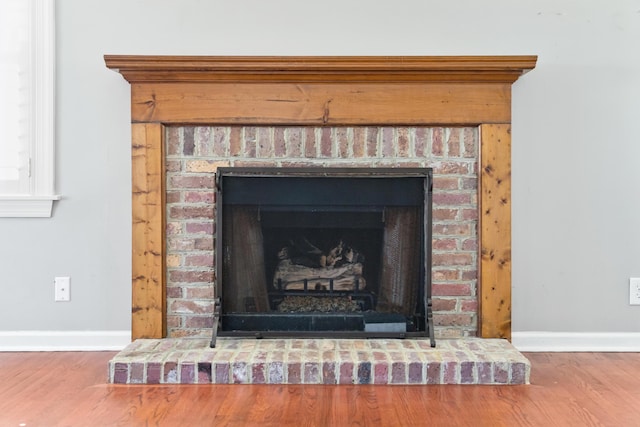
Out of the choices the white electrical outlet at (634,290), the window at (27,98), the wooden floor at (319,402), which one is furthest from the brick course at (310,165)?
the white electrical outlet at (634,290)

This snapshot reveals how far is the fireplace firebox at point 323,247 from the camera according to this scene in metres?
2.36

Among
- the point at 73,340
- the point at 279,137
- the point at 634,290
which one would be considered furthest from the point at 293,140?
the point at 634,290

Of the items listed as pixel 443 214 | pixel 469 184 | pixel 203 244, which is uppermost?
pixel 469 184

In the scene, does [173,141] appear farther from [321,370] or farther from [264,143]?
[321,370]

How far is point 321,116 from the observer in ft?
7.85

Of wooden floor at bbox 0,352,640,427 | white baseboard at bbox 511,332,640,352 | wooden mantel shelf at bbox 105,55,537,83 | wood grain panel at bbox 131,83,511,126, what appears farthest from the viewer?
white baseboard at bbox 511,332,640,352

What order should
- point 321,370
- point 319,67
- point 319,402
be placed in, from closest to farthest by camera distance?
point 319,402
point 321,370
point 319,67

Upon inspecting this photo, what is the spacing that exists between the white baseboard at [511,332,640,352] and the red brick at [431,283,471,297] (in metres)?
0.30

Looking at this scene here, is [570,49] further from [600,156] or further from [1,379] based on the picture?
[1,379]

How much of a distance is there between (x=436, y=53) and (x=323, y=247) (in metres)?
0.99

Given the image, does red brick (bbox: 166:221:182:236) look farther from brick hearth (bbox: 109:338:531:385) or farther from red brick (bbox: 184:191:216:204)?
brick hearth (bbox: 109:338:531:385)

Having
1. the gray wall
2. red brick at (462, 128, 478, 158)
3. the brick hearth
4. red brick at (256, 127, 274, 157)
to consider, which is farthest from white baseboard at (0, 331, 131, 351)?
red brick at (462, 128, 478, 158)

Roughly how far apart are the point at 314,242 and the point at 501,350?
0.87 m

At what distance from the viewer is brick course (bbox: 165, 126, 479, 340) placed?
2.42 metres
